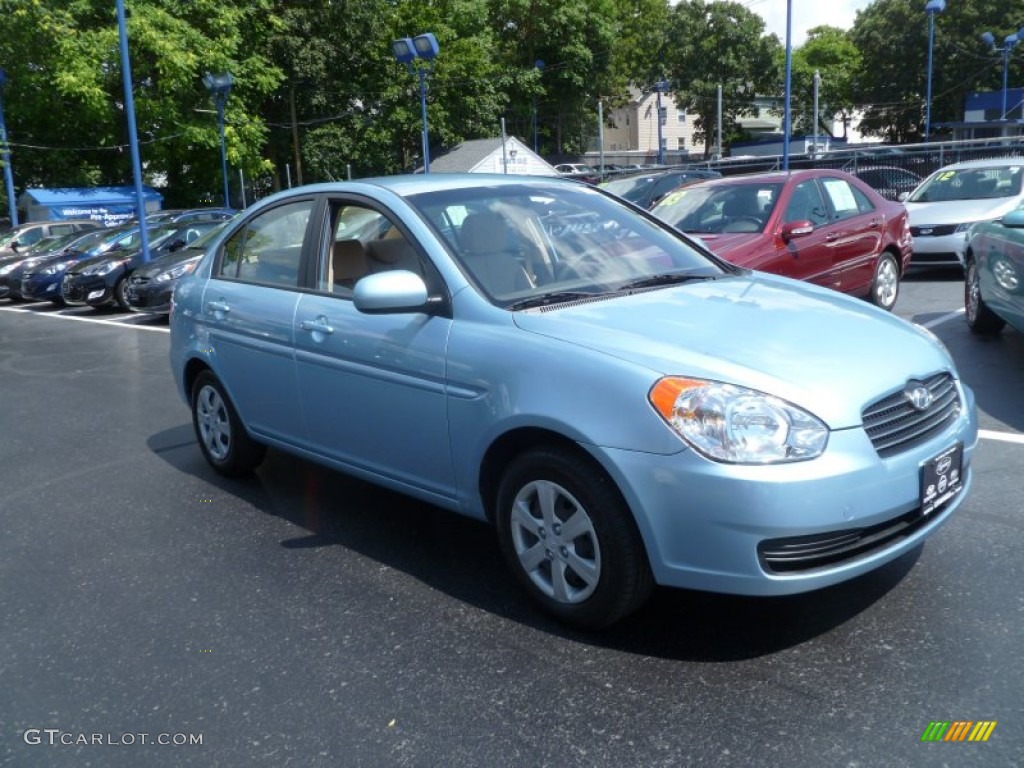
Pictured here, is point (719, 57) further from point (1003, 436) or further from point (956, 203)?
point (1003, 436)

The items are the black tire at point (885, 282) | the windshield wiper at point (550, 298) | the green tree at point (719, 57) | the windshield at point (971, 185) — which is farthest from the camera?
the green tree at point (719, 57)

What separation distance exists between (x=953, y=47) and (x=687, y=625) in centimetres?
6677

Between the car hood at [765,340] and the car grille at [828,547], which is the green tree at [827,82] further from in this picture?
the car grille at [828,547]

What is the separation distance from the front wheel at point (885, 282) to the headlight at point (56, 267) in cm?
1402

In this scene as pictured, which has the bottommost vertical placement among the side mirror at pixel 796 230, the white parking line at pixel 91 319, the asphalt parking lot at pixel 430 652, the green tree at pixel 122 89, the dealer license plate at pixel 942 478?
the white parking line at pixel 91 319

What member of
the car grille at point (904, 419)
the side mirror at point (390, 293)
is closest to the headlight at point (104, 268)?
the side mirror at point (390, 293)

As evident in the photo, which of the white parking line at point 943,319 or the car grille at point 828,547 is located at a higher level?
the car grille at point 828,547

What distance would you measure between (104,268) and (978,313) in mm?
13077

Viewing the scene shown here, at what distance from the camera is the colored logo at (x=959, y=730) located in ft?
8.72

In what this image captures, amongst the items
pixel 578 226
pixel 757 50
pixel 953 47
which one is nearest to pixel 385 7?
pixel 757 50

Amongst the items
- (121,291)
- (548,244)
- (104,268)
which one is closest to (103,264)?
(104,268)

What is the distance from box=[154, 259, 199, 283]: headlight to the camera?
43.6ft

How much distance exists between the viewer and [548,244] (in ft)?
13.5

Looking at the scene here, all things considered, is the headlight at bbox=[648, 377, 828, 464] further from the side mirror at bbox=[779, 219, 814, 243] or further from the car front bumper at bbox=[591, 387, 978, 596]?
the side mirror at bbox=[779, 219, 814, 243]
